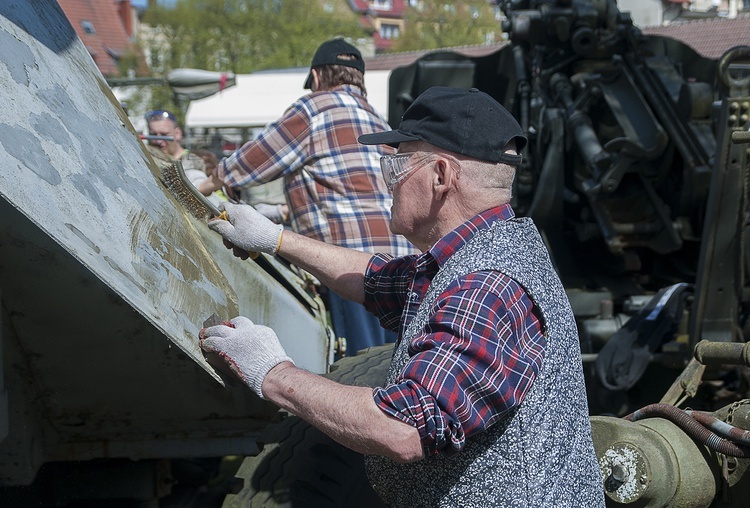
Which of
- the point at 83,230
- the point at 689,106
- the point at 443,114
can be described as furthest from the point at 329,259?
the point at 689,106

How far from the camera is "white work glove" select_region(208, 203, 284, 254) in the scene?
2830 mm

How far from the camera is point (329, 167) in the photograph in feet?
13.0

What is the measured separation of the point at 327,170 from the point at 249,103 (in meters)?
13.2

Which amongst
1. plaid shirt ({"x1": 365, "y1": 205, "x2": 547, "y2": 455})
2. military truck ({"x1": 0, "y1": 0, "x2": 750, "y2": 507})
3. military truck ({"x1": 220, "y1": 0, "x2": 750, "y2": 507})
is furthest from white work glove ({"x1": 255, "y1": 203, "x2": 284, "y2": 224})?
plaid shirt ({"x1": 365, "y1": 205, "x2": 547, "y2": 455})

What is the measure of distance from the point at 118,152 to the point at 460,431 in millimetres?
1127

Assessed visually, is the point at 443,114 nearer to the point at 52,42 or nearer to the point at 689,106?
the point at 52,42

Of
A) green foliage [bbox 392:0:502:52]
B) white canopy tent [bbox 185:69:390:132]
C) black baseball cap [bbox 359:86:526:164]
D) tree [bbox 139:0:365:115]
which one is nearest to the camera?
black baseball cap [bbox 359:86:526:164]

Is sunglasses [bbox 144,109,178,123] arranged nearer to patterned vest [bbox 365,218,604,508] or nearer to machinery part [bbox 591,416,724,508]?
machinery part [bbox 591,416,724,508]

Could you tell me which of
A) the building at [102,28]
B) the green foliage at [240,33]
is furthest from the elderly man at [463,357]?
the building at [102,28]

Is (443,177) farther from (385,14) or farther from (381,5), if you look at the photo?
(381,5)

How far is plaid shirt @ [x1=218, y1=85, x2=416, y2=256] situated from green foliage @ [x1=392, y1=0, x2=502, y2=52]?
1782 inches

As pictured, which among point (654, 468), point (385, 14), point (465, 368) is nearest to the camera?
point (465, 368)

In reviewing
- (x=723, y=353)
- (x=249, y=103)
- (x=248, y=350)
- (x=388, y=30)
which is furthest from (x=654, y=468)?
(x=388, y=30)

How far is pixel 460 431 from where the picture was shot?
189 centimetres
